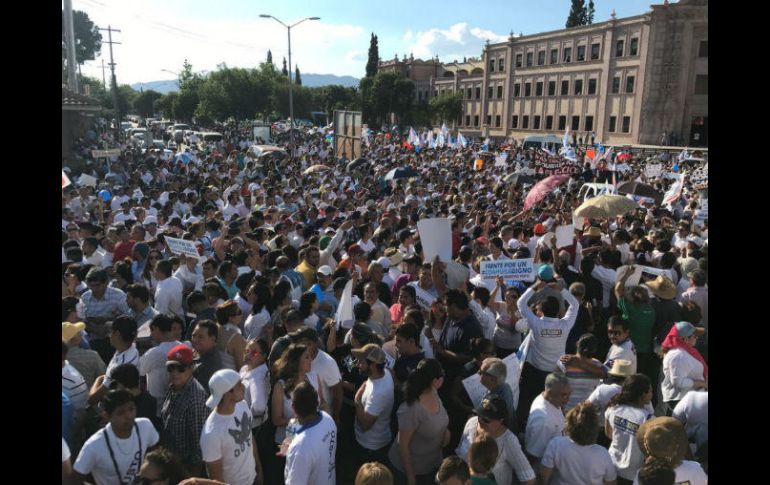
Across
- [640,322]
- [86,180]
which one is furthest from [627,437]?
[86,180]

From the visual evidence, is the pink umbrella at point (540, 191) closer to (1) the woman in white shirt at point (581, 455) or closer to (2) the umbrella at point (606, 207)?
(2) the umbrella at point (606, 207)

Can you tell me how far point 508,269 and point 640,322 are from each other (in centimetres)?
149

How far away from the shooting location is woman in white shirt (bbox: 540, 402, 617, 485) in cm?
346

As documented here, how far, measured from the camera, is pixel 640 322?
594 centimetres

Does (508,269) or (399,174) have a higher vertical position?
(399,174)

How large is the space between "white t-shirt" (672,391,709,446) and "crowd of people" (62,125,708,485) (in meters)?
→ 0.01

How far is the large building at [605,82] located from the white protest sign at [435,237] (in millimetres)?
37061

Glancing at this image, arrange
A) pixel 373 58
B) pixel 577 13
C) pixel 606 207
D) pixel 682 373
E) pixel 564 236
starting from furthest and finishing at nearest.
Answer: pixel 373 58 < pixel 577 13 < pixel 606 207 < pixel 564 236 < pixel 682 373

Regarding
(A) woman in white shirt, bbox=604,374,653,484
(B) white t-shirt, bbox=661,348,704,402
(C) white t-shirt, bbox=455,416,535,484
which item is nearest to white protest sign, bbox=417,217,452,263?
(B) white t-shirt, bbox=661,348,704,402

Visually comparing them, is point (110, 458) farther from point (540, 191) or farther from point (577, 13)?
point (577, 13)

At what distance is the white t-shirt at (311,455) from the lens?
341 cm

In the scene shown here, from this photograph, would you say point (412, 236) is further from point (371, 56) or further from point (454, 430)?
point (371, 56)

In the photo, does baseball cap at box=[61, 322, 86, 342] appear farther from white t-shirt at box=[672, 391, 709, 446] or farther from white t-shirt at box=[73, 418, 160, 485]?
white t-shirt at box=[672, 391, 709, 446]

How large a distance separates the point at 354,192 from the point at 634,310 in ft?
38.1
